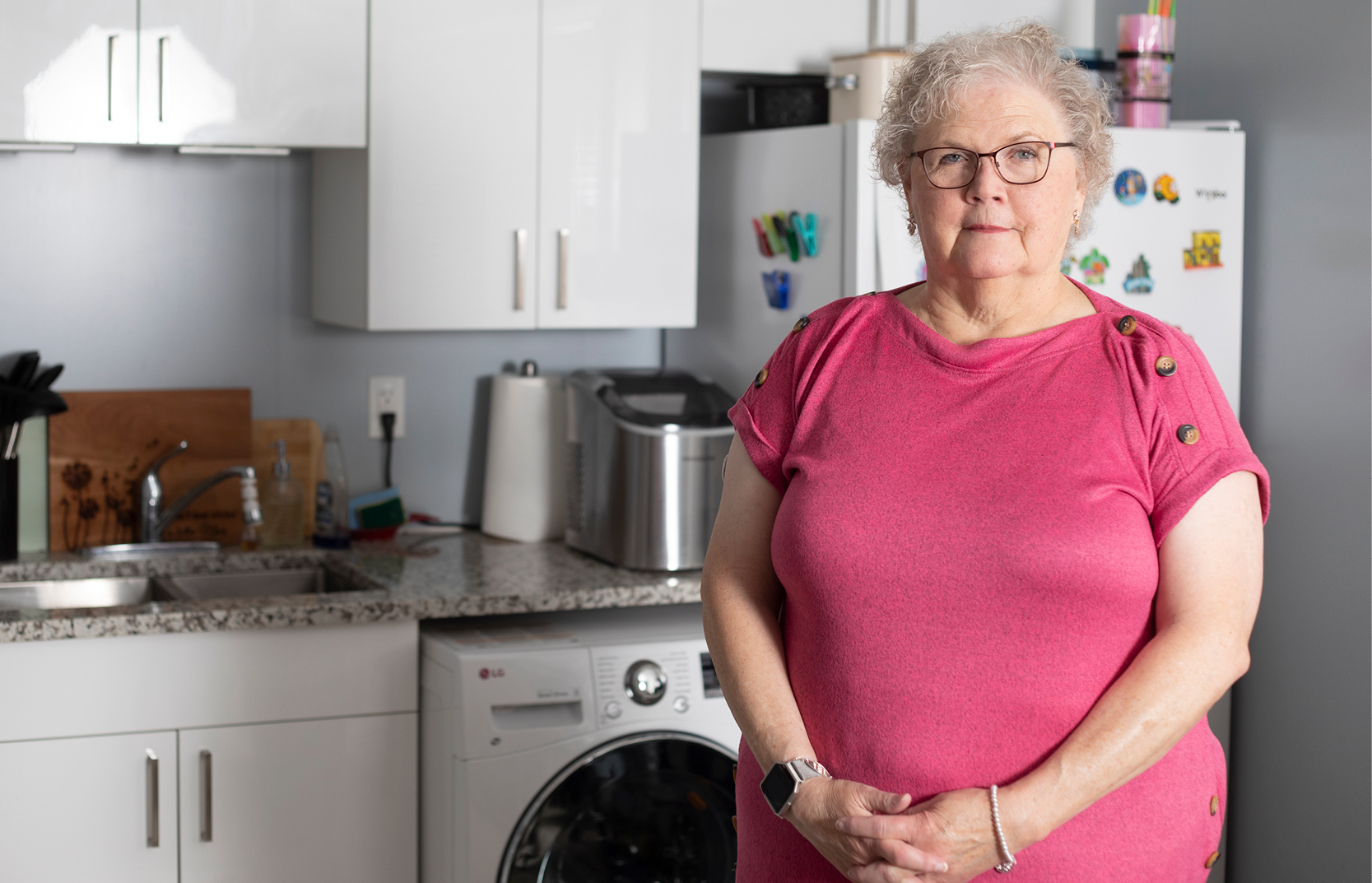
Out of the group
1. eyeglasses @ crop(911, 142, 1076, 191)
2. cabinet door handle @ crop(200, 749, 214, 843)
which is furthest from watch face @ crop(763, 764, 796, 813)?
cabinet door handle @ crop(200, 749, 214, 843)

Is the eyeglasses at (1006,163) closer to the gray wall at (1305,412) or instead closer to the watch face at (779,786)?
the watch face at (779,786)

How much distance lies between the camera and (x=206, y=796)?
2.03m

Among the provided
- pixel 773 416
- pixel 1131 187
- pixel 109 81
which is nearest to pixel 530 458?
pixel 109 81

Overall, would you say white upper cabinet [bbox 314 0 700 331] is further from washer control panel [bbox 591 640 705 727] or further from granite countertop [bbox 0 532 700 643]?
washer control panel [bbox 591 640 705 727]

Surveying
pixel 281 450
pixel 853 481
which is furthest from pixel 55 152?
pixel 853 481

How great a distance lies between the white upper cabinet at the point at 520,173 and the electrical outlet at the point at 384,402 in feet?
0.71

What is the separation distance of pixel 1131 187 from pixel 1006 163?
1.17 meters

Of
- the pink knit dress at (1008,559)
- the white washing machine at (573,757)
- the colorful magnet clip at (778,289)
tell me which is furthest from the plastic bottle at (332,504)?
the pink knit dress at (1008,559)

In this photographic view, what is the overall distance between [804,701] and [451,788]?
999mm

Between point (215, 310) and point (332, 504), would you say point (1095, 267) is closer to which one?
point (332, 504)

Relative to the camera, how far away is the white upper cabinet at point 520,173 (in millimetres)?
2311

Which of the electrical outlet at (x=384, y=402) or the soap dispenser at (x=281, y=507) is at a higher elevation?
the electrical outlet at (x=384, y=402)

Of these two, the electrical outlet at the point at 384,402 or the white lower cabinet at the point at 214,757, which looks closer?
the white lower cabinet at the point at 214,757

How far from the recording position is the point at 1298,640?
7.39 ft
